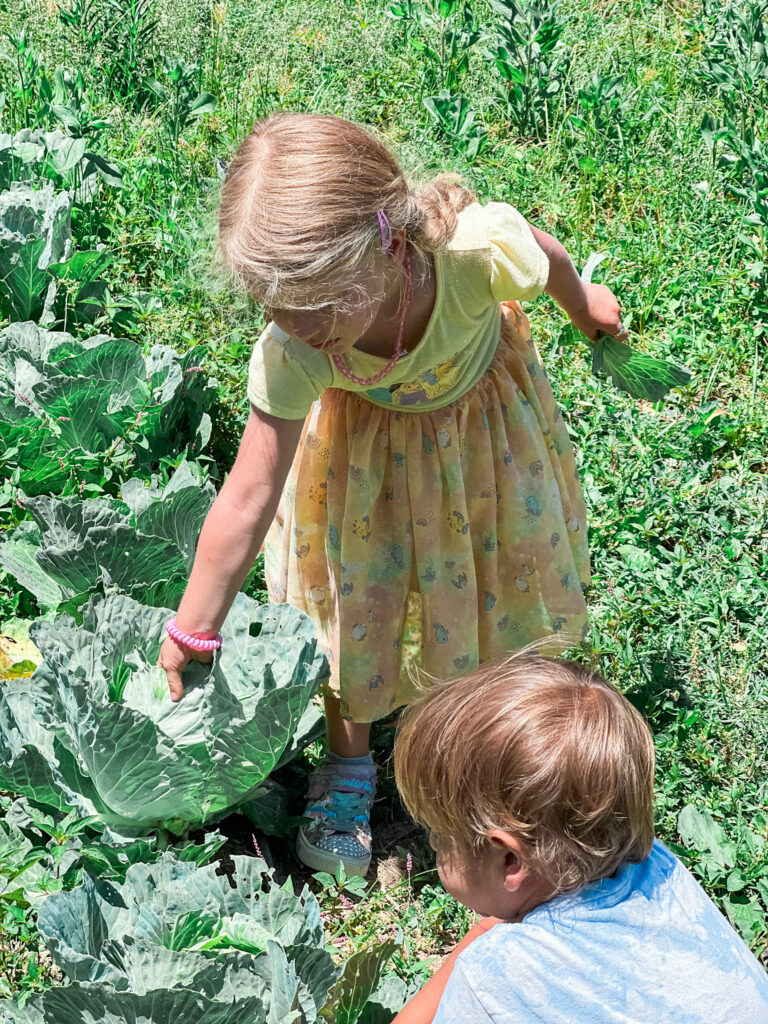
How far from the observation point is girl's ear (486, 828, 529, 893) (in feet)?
4.58

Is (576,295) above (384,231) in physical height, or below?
below

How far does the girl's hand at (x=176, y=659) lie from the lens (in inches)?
75.9

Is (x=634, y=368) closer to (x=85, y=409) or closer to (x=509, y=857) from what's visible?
(x=85, y=409)

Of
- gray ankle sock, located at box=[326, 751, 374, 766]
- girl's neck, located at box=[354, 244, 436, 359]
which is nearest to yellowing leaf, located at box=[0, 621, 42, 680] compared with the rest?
gray ankle sock, located at box=[326, 751, 374, 766]

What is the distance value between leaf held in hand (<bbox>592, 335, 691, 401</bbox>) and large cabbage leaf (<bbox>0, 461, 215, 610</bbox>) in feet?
2.89

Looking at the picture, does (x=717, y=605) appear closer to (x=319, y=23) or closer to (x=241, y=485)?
(x=241, y=485)

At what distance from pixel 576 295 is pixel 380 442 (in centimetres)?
49

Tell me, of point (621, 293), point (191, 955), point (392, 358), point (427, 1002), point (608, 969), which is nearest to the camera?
point (608, 969)

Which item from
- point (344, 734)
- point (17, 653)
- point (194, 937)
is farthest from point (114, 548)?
point (194, 937)

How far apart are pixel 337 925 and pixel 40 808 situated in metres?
0.58

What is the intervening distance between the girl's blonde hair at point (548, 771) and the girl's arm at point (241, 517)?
54 centimetres

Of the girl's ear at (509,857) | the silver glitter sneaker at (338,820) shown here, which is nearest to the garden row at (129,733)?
the silver glitter sneaker at (338,820)

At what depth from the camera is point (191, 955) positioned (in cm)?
163

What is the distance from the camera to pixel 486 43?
14.2 ft
